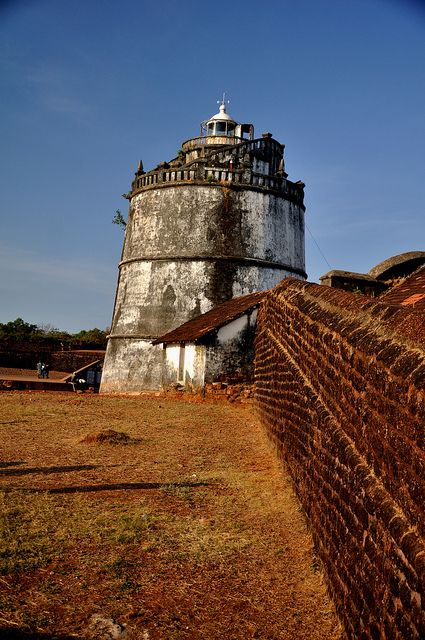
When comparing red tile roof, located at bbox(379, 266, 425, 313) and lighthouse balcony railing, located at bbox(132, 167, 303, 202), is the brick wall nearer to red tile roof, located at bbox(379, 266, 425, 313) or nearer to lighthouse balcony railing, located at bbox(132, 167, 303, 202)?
red tile roof, located at bbox(379, 266, 425, 313)

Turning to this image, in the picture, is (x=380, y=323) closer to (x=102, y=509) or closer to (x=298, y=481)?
(x=298, y=481)

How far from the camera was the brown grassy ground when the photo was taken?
132 inches

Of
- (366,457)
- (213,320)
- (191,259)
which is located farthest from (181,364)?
(366,457)

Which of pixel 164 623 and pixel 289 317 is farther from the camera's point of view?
pixel 289 317

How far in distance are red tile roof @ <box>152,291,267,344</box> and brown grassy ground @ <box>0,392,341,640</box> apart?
6.91 m

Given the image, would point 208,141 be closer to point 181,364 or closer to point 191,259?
point 191,259

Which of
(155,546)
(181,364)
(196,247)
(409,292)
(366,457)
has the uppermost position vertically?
(196,247)

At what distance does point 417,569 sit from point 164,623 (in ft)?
5.60

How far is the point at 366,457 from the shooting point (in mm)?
3223

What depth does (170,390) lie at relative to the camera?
1645 cm

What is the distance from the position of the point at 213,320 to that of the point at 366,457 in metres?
12.9

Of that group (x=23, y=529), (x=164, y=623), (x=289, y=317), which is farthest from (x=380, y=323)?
(x=289, y=317)

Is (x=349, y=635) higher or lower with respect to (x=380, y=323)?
lower

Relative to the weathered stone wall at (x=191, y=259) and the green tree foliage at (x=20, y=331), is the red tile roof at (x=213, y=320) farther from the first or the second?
the green tree foliage at (x=20, y=331)
